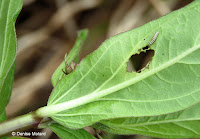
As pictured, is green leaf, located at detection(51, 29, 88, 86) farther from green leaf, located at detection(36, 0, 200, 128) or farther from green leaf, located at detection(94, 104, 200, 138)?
green leaf, located at detection(94, 104, 200, 138)

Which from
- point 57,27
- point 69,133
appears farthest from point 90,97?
point 57,27

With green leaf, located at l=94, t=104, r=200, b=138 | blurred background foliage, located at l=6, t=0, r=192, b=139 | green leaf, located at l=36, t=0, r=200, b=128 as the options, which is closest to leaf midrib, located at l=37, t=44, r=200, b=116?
green leaf, located at l=36, t=0, r=200, b=128

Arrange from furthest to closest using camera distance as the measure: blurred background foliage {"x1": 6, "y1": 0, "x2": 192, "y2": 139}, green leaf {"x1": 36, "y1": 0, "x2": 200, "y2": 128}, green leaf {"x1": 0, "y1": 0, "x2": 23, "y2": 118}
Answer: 1. blurred background foliage {"x1": 6, "y1": 0, "x2": 192, "y2": 139}
2. green leaf {"x1": 0, "y1": 0, "x2": 23, "y2": 118}
3. green leaf {"x1": 36, "y1": 0, "x2": 200, "y2": 128}

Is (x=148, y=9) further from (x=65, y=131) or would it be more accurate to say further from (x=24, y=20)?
(x=65, y=131)

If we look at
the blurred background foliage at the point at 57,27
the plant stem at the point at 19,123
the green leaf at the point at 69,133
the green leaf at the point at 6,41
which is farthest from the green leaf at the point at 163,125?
the blurred background foliage at the point at 57,27

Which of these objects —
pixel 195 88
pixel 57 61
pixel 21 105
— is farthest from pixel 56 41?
pixel 195 88

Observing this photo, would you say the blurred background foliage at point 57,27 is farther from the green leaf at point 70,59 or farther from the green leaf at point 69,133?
the green leaf at point 69,133
